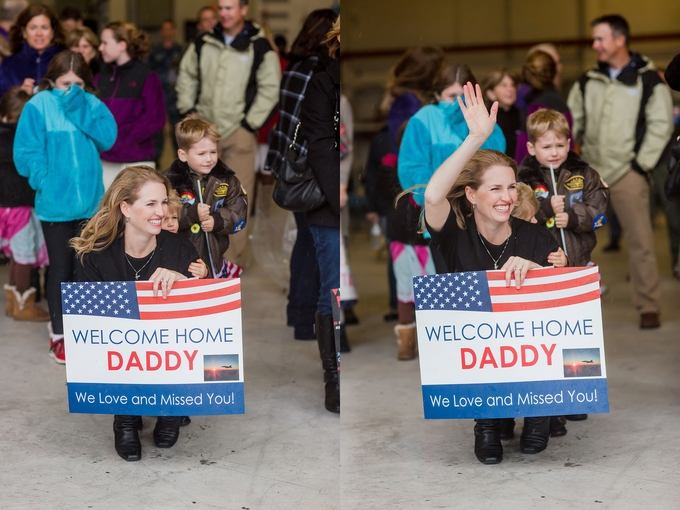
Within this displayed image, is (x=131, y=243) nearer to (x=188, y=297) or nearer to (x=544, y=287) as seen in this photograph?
(x=188, y=297)

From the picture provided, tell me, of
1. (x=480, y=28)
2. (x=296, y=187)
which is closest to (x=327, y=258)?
(x=296, y=187)

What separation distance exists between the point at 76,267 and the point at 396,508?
133cm

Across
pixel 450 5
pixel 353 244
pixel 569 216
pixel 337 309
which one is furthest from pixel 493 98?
pixel 450 5

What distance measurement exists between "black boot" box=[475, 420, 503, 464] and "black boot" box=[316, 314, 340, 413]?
0.59 m

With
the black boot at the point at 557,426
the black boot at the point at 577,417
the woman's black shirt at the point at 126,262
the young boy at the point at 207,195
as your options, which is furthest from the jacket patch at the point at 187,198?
the black boot at the point at 577,417

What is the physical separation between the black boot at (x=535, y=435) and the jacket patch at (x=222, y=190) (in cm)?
130

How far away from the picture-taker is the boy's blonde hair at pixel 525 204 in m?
3.21

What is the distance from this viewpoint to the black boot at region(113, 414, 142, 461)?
123 inches

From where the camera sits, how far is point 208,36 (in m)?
3.61

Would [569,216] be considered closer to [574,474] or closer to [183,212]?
[574,474]

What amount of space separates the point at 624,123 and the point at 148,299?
279 centimetres

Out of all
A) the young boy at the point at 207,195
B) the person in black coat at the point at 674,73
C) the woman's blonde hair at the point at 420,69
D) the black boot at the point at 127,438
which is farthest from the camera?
the woman's blonde hair at the point at 420,69

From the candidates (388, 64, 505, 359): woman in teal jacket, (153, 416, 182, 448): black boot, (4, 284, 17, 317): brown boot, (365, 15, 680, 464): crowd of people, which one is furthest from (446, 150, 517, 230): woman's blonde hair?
(4, 284, 17, 317): brown boot

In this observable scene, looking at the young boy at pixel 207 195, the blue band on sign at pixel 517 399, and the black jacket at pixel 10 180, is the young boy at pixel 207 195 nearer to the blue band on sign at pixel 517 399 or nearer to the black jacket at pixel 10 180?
the black jacket at pixel 10 180
